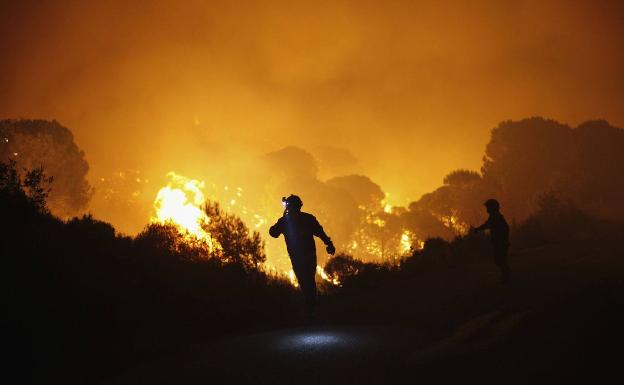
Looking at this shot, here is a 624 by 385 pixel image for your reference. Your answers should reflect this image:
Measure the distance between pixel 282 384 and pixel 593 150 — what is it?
50.6 metres

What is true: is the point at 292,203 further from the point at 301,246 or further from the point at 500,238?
the point at 500,238


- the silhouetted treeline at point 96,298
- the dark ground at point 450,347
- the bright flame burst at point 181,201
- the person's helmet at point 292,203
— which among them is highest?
the bright flame burst at point 181,201

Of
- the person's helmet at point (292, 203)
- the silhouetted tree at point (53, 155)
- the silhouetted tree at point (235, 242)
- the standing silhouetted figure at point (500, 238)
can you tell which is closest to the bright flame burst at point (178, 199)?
the silhouetted tree at point (53, 155)

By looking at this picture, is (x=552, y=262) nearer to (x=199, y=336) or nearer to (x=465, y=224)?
(x=199, y=336)

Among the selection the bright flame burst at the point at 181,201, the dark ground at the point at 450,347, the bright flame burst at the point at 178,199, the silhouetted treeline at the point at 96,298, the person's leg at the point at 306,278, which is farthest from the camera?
the bright flame burst at the point at 178,199

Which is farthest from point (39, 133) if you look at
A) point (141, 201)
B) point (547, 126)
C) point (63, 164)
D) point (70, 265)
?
point (547, 126)

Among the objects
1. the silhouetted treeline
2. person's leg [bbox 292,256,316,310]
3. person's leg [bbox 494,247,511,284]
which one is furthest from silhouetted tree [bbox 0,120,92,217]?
person's leg [bbox 494,247,511,284]

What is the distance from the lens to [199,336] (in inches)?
333

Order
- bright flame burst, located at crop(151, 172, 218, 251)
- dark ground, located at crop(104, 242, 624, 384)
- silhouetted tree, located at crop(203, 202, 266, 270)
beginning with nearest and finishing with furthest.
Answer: dark ground, located at crop(104, 242, 624, 384)
silhouetted tree, located at crop(203, 202, 266, 270)
bright flame burst, located at crop(151, 172, 218, 251)

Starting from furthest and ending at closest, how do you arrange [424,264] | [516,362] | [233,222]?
[233,222] → [424,264] → [516,362]

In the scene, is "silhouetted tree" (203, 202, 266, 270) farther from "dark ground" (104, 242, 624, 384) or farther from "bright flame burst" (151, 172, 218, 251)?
"bright flame burst" (151, 172, 218, 251)

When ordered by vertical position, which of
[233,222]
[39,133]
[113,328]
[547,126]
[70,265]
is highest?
[39,133]

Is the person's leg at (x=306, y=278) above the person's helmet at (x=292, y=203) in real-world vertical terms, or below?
below

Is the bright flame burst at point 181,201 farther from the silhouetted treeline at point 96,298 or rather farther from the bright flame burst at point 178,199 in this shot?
the silhouetted treeline at point 96,298
